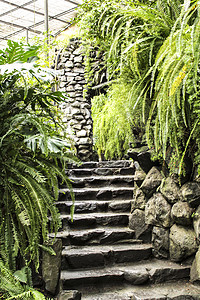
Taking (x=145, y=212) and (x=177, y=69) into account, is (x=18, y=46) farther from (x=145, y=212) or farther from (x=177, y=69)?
(x=145, y=212)

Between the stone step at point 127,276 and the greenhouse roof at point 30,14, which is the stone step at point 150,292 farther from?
the greenhouse roof at point 30,14

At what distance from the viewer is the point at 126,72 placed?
2387 mm

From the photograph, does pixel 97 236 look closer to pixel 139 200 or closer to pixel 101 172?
pixel 139 200

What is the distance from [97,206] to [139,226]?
606 mm

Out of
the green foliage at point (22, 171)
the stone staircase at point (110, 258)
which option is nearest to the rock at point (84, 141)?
the stone staircase at point (110, 258)

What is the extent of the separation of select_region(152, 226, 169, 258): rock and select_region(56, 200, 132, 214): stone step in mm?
628

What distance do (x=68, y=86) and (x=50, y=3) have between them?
3.29 m

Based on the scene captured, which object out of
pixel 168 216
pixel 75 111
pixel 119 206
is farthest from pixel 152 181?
pixel 75 111

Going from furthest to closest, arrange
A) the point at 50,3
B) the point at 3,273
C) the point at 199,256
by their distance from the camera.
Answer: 1. the point at 50,3
2. the point at 199,256
3. the point at 3,273

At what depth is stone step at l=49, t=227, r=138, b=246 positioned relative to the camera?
2660 millimetres

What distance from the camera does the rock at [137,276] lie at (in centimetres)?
227

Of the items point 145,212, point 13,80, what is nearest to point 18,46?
point 13,80

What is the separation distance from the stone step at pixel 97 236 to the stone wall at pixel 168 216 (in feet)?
0.37

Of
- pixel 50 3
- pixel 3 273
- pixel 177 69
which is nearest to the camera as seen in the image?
pixel 3 273
